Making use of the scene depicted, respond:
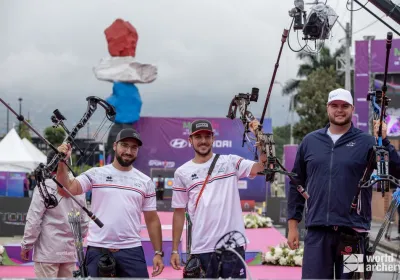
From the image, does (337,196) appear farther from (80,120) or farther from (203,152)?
(80,120)

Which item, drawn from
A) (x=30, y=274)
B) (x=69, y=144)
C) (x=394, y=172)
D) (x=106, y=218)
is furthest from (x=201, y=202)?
(x=30, y=274)

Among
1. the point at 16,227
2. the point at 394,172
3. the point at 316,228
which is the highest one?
the point at 394,172

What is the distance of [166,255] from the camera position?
35.6 feet

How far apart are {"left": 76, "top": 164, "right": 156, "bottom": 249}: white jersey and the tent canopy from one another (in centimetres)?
2590

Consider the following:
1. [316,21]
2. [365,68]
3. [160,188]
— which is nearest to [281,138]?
[365,68]

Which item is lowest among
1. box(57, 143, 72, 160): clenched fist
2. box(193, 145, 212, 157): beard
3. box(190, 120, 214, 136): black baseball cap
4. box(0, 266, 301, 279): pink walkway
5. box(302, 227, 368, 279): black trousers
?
box(0, 266, 301, 279): pink walkway

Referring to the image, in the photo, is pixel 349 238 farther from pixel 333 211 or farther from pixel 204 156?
pixel 204 156

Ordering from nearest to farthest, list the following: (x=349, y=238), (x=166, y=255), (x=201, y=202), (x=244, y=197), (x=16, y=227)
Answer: (x=349, y=238), (x=201, y=202), (x=166, y=255), (x=16, y=227), (x=244, y=197)

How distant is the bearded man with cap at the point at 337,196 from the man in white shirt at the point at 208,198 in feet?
1.62

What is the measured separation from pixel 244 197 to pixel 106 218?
79.8 ft

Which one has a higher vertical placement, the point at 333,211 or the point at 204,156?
the point at 204,156

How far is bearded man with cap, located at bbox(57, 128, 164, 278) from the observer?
549cm

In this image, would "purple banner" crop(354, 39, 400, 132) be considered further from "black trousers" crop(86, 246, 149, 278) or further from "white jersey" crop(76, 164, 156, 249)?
"black trousers" crop(86, 246, 149, 278)

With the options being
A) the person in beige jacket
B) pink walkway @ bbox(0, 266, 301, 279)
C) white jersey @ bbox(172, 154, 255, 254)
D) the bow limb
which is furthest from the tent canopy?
white jersey @ bbox(172, 154, 255, 254)
